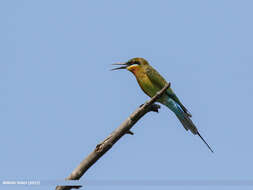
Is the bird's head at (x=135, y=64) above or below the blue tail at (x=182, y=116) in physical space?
above

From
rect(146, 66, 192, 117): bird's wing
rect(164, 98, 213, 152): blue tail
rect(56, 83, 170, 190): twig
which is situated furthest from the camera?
rect(146, 66, 192, 117): bird's wing

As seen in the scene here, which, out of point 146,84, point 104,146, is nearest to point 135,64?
point 146,84

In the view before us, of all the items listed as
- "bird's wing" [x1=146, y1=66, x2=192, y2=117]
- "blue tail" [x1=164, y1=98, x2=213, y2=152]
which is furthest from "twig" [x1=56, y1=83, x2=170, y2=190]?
"bird's wing" [x1=146, y1=66, x2=192, y2=117]

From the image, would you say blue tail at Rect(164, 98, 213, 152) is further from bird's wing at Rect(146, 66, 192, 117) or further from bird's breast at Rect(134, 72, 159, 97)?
bird's breast at Rect(134, 72, 159, 97)

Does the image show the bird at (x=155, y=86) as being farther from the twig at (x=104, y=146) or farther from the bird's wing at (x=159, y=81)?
the twig at (x=104, y=146)

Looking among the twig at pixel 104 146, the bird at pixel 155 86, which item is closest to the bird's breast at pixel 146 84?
the bird at pixel 155 86

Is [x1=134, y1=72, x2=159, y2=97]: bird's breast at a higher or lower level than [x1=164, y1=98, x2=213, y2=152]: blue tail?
higher

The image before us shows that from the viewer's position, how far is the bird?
498cm

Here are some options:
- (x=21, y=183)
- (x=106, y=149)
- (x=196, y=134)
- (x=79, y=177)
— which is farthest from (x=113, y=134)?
(x=196, y=134)

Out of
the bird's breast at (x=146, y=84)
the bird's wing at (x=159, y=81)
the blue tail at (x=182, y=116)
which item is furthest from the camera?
the bird's breast at (x=146, y=84)

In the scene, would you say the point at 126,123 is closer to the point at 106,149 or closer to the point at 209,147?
the point at 106,149

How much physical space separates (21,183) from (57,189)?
0.53 m

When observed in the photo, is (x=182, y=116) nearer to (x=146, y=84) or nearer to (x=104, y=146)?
(x=146, y=84)

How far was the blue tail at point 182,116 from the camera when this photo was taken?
15.8 feet
